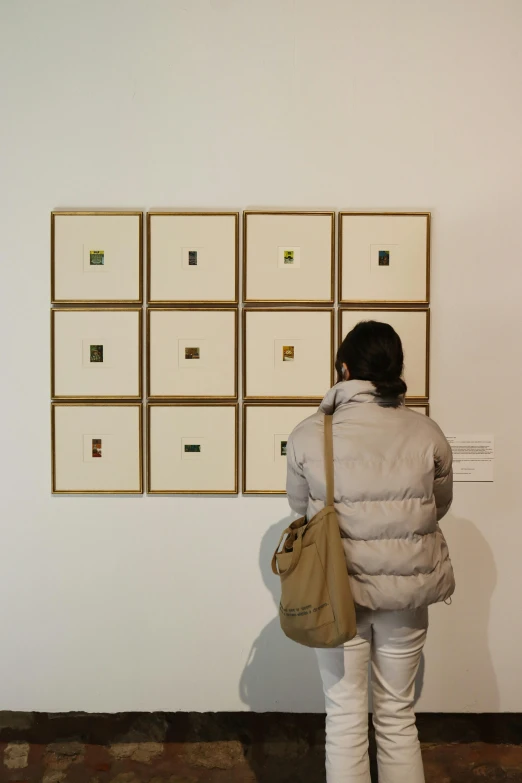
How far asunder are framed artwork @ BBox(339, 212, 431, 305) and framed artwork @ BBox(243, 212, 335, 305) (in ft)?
0.20

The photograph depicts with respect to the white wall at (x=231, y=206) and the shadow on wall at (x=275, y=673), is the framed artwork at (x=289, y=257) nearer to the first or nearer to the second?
the white wall at (x=231, y=206)

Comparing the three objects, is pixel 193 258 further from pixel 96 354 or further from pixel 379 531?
pixel 379 531

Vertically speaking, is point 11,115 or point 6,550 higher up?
point 11,115

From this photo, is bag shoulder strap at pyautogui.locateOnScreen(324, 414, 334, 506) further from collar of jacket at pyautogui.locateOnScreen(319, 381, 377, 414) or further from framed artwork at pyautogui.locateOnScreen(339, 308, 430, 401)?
framed artwork at pyautogui.locateOnScreen(339, 308, 430, 401)

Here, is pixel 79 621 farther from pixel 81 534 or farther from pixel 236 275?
pixel 236 275

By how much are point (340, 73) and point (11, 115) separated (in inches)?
49.3

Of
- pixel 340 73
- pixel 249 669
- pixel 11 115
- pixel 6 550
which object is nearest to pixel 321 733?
pixel 249 669

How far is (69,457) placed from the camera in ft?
6.77

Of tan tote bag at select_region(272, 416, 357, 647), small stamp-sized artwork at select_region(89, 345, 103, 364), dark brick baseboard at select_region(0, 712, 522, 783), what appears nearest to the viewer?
tan tote bag at select_region(272, 416, 357, 647)

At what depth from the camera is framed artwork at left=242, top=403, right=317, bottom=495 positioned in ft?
6.72

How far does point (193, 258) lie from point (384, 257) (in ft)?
2.36

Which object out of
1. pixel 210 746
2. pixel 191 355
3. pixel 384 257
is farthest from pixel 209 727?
pixel 384 257

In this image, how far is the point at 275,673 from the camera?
6.81 feet

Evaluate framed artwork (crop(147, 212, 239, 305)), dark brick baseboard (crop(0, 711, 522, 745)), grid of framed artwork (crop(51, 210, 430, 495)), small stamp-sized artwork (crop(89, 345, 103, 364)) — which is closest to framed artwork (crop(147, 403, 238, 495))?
grid of framed artwork (crop(51, 210, 430, 495))
